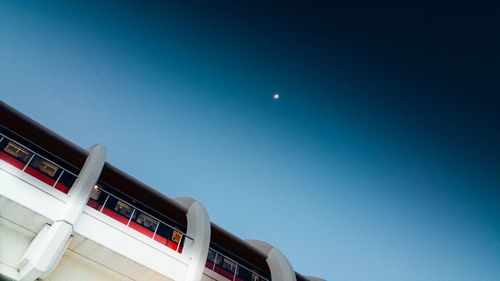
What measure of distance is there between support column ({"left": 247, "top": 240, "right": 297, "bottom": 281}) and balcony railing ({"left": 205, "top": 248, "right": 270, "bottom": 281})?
805mm

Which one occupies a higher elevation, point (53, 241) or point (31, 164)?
point (31, 164)

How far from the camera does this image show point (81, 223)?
1015cm

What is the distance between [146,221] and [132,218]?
0.63 m

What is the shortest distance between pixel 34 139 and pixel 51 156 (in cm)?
94

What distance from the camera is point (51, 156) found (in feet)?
45.5

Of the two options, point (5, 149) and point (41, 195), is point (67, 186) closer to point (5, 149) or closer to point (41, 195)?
point (5, 149)

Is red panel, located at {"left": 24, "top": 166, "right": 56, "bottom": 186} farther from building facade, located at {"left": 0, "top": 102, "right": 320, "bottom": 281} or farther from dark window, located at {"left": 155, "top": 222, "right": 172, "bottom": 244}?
dark window, located at {"left": 155, "top": 222, "right": 172, "bottom": 244}

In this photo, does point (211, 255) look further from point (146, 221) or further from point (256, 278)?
point (146, 221)

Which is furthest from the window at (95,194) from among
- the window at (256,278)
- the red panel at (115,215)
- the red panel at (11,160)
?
the window at (256,278)

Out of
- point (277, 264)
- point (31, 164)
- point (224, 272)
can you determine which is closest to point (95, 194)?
point (31, 164)

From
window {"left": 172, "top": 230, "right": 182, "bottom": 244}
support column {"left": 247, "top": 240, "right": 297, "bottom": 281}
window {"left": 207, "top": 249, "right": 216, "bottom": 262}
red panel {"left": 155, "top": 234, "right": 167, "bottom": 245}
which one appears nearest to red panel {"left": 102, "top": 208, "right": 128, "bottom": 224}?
red panel {"left": 155, "top": 234, "right": 167, "bottom": 245}

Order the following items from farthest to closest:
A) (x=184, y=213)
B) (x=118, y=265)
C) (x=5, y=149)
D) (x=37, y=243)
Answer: (x=184, y=213)
(x=5, y=149)
(x=118, y=265)
(x=37, y=243)

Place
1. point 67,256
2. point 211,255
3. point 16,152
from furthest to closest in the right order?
Answer: point 211,255, point 16,152, point 67,256

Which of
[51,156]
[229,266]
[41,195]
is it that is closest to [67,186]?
[51,156]
